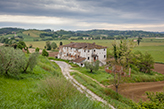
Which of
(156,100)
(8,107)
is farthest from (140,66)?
(8,107)

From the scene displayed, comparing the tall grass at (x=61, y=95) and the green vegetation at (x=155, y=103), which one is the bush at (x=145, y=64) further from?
the tall grass at (x=61, y=95)

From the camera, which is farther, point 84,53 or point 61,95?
point 84,53

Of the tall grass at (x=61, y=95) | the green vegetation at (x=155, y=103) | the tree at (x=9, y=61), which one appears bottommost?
the green vegetation at (x=155, y=103)

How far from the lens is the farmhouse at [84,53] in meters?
48.0

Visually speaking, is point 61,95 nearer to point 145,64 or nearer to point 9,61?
point 9,61

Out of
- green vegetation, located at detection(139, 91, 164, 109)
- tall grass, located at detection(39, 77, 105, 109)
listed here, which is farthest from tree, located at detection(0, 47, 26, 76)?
green vegetation, located at detection(139, 91, 164, 109)

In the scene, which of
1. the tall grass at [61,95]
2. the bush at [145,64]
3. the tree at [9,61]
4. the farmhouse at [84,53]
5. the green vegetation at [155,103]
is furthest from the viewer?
the farmhouse at [84,53]

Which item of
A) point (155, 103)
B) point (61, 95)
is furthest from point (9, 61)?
point (155, 103)

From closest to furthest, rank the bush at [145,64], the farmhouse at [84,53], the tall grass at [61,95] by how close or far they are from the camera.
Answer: the tall grass at [61,95] < the bush at [145,64] < the farmhouse at [84,53]

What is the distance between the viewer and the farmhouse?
1890 inches

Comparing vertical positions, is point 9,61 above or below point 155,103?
above

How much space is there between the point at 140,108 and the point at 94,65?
23.5 metres

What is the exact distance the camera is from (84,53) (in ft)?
158

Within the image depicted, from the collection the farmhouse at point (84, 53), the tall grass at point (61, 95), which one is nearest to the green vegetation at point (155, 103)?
the tall grass at point (61, 95)
